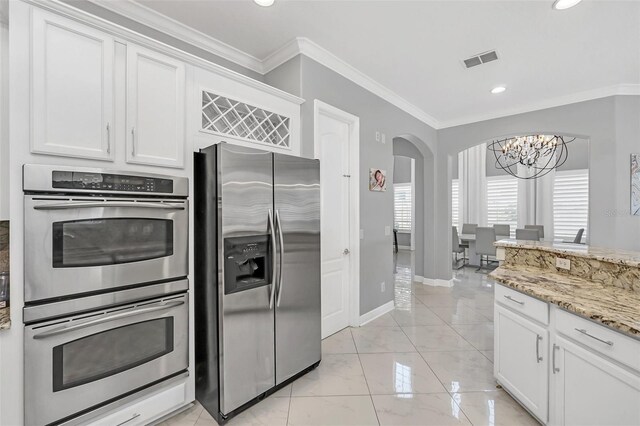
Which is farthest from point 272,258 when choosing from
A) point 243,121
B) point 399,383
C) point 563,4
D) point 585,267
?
point 563,4

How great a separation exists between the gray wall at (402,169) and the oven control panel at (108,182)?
28.8ft

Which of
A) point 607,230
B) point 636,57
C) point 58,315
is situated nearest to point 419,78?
point 636,57

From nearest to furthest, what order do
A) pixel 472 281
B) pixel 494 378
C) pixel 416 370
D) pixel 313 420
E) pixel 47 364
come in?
pixel 47 364
pixel 313 420
pixel 494 378
pixel 416 370
pixel 472 281

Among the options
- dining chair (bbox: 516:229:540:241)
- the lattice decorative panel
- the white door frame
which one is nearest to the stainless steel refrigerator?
the lattice decorative panel

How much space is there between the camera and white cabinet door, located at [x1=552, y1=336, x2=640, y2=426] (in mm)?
1226

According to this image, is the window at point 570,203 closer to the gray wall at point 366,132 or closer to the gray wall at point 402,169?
the gray wall at point 402,169

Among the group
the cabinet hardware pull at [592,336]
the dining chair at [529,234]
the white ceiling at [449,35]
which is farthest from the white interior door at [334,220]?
the dining chair at [529,234]

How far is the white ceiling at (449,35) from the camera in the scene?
2217 millimetres

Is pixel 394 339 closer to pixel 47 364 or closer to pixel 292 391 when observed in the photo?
pixel 292 391

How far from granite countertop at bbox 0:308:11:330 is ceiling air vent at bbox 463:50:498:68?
13.7 ft

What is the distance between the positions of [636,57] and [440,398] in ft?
13.3

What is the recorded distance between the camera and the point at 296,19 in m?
2.35

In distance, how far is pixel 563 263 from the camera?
2.12m

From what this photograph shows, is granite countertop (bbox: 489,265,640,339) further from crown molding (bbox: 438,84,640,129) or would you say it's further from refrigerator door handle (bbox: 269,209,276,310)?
crown molding (bbox: 438,84,640,129)
